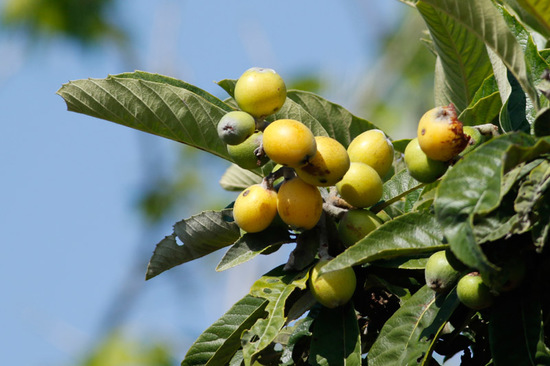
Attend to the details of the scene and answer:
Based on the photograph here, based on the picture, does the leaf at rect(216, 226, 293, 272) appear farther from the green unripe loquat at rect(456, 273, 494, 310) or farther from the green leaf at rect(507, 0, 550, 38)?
the green leaf at rect(507, 0, 550, 38)

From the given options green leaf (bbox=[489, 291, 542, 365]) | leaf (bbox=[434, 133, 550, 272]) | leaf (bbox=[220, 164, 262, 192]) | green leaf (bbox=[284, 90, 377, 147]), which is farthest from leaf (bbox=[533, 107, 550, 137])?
leaf (bbox=[220, 164, 262, 192])

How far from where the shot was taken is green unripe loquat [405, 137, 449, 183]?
3.83ft

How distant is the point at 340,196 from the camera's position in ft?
4.25

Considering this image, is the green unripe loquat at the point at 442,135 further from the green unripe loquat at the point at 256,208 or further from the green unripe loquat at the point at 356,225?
the green unripe loquat at the point at 256,208

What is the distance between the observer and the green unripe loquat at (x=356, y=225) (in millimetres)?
1210

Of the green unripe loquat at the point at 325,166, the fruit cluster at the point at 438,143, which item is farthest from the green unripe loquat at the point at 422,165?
the green unripe loquat at the point at 325,166

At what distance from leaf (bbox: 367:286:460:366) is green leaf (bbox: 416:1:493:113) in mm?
515

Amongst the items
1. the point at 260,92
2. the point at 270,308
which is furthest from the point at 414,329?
the point at 260,92

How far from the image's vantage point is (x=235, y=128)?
1240 mm

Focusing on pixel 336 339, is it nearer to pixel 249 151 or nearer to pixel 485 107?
pixel 249 151

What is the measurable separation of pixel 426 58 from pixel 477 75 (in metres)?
10.1

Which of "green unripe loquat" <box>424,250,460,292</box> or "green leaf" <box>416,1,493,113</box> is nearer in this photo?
"green unripe loquat" <box>424,250,460,292</box>

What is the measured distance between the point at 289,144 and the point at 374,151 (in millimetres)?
244

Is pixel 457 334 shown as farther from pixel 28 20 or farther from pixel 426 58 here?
pixel 28 20
